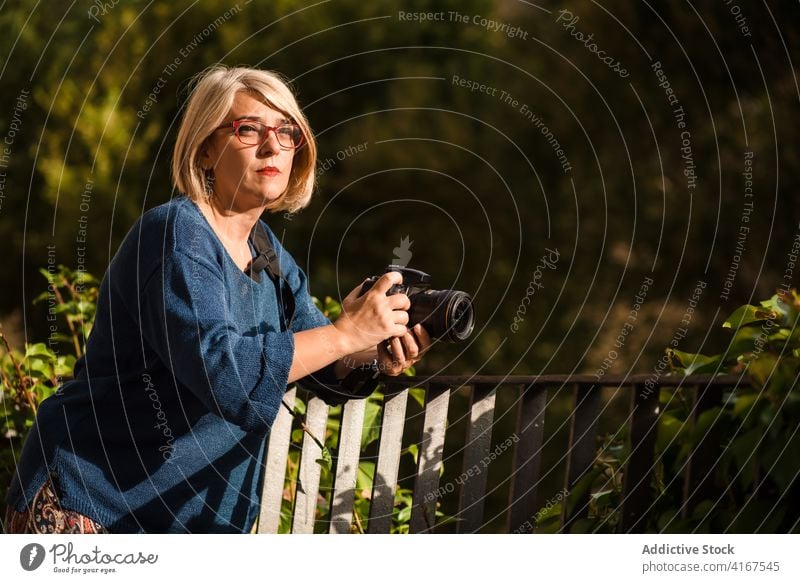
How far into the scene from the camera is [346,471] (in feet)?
6.66

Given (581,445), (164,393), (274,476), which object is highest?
(164,393)

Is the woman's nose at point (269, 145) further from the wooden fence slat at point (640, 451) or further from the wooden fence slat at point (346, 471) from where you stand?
the wooden fence slat at point (640, 451)

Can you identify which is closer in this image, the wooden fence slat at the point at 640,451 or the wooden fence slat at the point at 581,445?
the wooden fence slat at the point at 640,451

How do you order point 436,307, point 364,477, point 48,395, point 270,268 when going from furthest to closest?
point 48,395
point 364,477
point 270,268
point 436,307

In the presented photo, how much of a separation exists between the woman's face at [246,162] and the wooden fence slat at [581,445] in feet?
2.22

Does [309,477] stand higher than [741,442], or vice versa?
[741,442]

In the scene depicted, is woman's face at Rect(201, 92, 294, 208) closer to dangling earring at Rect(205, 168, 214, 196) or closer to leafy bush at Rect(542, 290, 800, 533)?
dangling earring at Rect(205, 168, 214, 196)

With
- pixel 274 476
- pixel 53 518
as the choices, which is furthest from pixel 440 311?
pixel 53 518

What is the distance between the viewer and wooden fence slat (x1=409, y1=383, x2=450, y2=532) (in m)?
1.95

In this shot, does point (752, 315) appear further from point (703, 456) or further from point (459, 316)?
point (459, 316)

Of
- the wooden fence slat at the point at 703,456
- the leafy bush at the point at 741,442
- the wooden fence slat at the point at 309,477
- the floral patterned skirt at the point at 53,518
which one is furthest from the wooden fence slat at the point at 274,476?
the wooden fence slat at the point at 703,456

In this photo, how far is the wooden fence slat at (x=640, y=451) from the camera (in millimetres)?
1527

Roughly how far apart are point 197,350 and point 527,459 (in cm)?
66

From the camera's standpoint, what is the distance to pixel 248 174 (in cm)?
173
